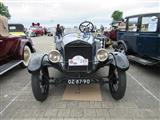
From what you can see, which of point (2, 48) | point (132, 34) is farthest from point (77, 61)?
point (132, 34)

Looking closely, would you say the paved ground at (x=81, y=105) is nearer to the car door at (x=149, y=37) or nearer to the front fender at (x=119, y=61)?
the front fender at (x=119, y=61)

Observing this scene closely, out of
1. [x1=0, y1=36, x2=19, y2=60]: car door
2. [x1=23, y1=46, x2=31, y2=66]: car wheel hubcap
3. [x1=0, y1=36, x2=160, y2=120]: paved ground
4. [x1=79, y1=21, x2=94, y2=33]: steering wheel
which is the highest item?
[x1=79, y1=21, x2=94, y2=33]: steering wheel

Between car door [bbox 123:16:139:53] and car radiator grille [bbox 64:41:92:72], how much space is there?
314 cm

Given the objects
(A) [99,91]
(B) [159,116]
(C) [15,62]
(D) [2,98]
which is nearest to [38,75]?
(D) [2,98]

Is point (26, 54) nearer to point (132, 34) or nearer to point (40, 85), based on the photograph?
point (132, 34)

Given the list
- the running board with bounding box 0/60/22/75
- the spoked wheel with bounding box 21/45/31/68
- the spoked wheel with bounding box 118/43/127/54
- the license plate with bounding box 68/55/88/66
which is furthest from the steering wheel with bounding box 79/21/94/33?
the spoked wheel with bounding box 21/45/31/68

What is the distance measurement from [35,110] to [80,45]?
1.55 meters

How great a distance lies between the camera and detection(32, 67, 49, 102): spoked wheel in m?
4.29

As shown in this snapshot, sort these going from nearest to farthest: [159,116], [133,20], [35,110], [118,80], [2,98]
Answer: [159,116]
[35,110]
[118,80]
[2,98]
[133,20]

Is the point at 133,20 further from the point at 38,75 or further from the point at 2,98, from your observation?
the point at 2,98

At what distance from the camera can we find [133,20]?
775cm

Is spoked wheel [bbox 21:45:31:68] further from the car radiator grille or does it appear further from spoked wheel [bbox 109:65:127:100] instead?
spoked wheel [bbox 109:65:127:100]

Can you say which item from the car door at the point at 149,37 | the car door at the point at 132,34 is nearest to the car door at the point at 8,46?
the car door at the point at 132,34

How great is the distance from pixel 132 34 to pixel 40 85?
4.31m
